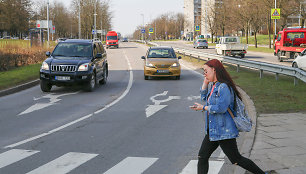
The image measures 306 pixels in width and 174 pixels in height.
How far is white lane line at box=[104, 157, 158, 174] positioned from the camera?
5492 mm

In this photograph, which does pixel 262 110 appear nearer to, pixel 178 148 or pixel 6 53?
pixel 178 148

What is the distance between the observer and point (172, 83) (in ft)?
58.9

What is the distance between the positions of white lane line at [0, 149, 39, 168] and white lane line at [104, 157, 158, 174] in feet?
5.24

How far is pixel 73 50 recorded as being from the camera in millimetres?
15742

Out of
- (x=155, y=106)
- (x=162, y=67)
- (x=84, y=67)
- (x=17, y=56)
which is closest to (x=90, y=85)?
(x=84, y=67)

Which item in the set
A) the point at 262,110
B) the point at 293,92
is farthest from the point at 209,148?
the point at 293,92

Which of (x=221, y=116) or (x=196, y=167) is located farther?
(x=196, y=167)

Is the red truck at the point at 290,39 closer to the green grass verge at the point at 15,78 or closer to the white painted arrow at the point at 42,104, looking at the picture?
the green grass verge at the point at 15,78

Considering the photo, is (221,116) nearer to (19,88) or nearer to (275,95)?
(275,95)

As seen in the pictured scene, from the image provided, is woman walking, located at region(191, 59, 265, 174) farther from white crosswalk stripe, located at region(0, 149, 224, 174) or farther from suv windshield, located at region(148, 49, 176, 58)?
suv windshield, located at region(148, 49, 176, 58)

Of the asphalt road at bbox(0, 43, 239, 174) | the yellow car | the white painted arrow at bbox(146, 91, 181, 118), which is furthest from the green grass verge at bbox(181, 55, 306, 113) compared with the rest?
the yellow car

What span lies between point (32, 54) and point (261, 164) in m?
23.1

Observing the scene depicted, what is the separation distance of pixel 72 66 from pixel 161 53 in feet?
21.9

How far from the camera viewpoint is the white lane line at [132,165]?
549cm
